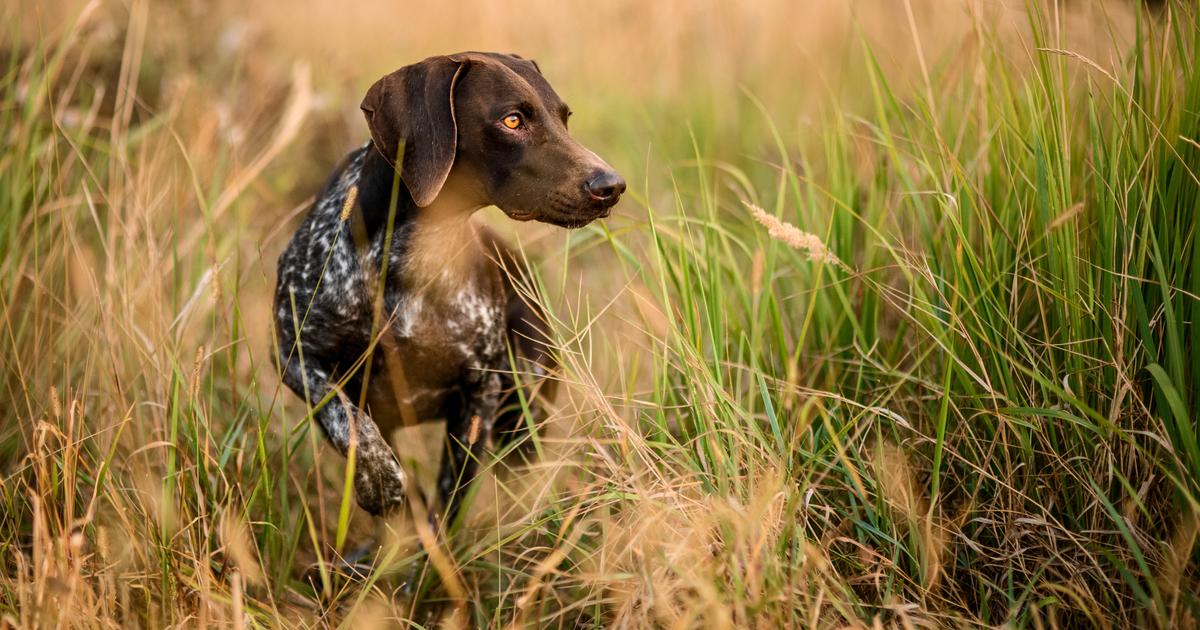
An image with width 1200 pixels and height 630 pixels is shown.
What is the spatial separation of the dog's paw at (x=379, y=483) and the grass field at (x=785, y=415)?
109mm

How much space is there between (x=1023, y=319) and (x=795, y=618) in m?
1.30

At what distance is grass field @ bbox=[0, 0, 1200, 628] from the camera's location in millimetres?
2475

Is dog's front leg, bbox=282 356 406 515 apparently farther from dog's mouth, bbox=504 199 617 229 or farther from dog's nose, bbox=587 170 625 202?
dog's nose, bbox=587 170 625 202

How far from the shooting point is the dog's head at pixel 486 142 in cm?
303

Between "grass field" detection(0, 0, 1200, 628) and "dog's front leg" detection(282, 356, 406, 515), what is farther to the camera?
"dog's front leg" detection(282, 356, 406, 515)

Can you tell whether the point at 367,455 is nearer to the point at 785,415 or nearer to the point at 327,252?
the point at 327,252

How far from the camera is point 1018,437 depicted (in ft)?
8.78

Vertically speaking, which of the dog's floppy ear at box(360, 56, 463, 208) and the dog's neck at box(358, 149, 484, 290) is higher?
the dog's floppy ear at box(360, 56, 463, 208)

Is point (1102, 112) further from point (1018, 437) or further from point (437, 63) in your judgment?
point (437, 63)

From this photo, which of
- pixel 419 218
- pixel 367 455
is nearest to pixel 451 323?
pixel 419 218

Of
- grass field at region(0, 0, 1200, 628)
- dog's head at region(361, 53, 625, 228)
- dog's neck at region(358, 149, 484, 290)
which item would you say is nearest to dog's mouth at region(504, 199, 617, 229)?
dog's head at region(361, 53, 625, 228)

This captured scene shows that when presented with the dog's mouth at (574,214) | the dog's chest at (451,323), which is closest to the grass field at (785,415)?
the dog's mouth at (574,214)

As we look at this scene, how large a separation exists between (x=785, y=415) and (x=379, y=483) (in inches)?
51.1

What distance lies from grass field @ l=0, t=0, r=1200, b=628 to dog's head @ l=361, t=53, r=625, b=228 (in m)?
0.19
